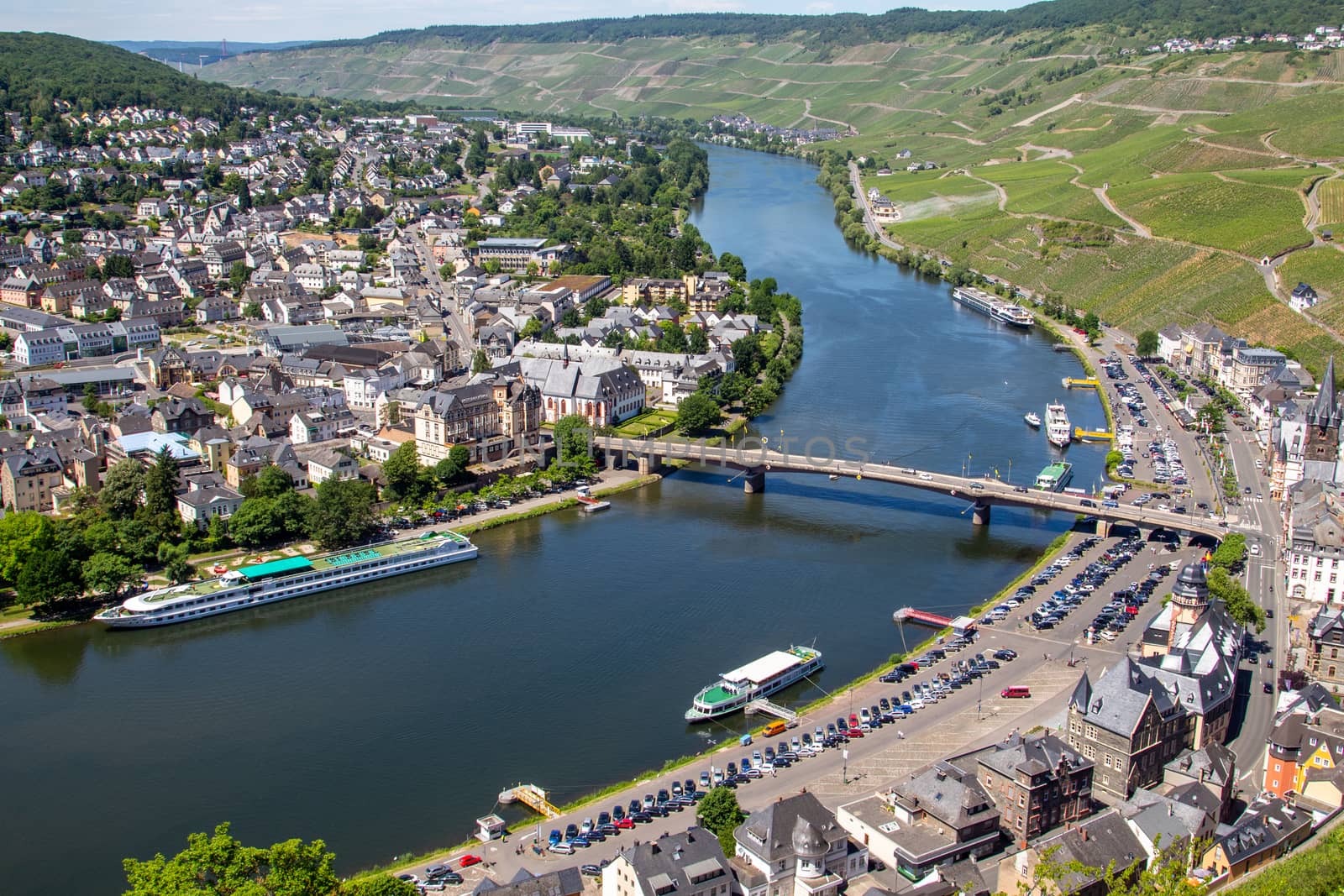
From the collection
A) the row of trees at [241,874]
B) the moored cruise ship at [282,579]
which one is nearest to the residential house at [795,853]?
the row of trees at [241,874]

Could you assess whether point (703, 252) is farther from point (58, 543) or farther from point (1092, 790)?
point (1092, 790)

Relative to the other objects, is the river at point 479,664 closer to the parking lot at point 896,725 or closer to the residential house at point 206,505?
the parking lot at point 896,725

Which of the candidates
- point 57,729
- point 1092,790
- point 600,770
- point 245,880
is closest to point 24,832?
point 57,729

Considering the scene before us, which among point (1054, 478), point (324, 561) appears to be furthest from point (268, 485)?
point (1054, 478)

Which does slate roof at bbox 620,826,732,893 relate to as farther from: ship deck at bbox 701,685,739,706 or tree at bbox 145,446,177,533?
tree at bbox 145,446,177,533

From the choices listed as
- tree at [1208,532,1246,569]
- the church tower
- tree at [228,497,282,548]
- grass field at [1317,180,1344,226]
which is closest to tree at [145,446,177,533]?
tree at [228,497,282,548]

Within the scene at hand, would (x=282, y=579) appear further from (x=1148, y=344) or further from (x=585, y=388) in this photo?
(x=1148, y=344)
